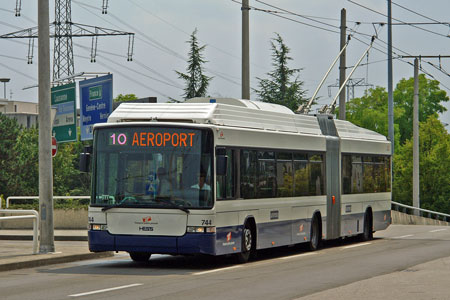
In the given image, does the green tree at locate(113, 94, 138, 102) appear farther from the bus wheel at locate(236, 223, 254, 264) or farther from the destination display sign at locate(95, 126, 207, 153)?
the destination display sign at locate(95, 126, 207, 153)

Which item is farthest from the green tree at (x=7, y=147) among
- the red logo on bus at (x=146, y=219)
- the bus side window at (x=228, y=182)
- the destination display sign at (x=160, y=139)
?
the red logo on bus at (x=146, y=219)

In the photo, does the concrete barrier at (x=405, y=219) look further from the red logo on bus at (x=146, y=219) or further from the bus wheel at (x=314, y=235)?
the red logo on bus at (x=146, y=219)

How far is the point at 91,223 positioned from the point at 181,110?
8.31ft

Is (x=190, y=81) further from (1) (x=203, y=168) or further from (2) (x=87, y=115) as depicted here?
(1) (x=203, y=168)

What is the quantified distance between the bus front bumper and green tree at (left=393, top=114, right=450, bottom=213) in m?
65.7

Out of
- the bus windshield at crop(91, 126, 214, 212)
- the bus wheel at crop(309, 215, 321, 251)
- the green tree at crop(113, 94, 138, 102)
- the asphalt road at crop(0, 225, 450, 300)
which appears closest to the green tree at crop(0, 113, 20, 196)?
the green tree at crop(113, 94, 138, 102)

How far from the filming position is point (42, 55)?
20.2 meters

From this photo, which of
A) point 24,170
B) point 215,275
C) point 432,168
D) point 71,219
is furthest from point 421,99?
point 215,275

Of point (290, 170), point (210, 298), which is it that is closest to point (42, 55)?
point (290, 170)

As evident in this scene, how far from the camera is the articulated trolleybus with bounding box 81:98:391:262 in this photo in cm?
1734

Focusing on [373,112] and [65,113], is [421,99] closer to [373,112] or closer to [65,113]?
[373,112]

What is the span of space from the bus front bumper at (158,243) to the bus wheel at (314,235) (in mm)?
5762

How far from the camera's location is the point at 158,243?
683 inches

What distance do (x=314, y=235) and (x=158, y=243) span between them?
6.34 meters
